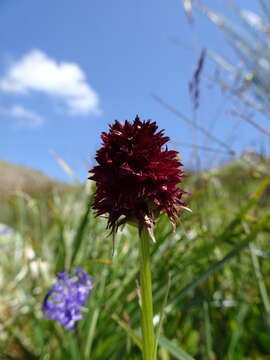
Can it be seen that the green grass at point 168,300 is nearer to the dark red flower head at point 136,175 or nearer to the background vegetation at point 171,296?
the background vegetation at point 171,296

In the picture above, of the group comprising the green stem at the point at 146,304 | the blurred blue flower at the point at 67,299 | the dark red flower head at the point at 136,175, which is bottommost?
the green stem at the point at 146,304

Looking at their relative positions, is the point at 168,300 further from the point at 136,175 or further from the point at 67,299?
the point at 136,175

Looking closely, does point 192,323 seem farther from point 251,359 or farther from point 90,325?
point 90,325

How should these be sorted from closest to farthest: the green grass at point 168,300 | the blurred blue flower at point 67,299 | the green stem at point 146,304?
the green stem at point 146,304 → the blurred blue flower at point 67,299 → the green grass at point 168,300

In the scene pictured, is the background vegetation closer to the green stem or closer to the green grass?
the green grass

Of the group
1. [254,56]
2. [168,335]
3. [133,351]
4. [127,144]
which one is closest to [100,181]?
[127,144]

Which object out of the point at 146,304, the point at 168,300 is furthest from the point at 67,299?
the point at 146,304

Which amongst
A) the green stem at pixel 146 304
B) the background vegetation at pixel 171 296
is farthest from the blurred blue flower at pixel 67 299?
the green stem at pixel 146 304
